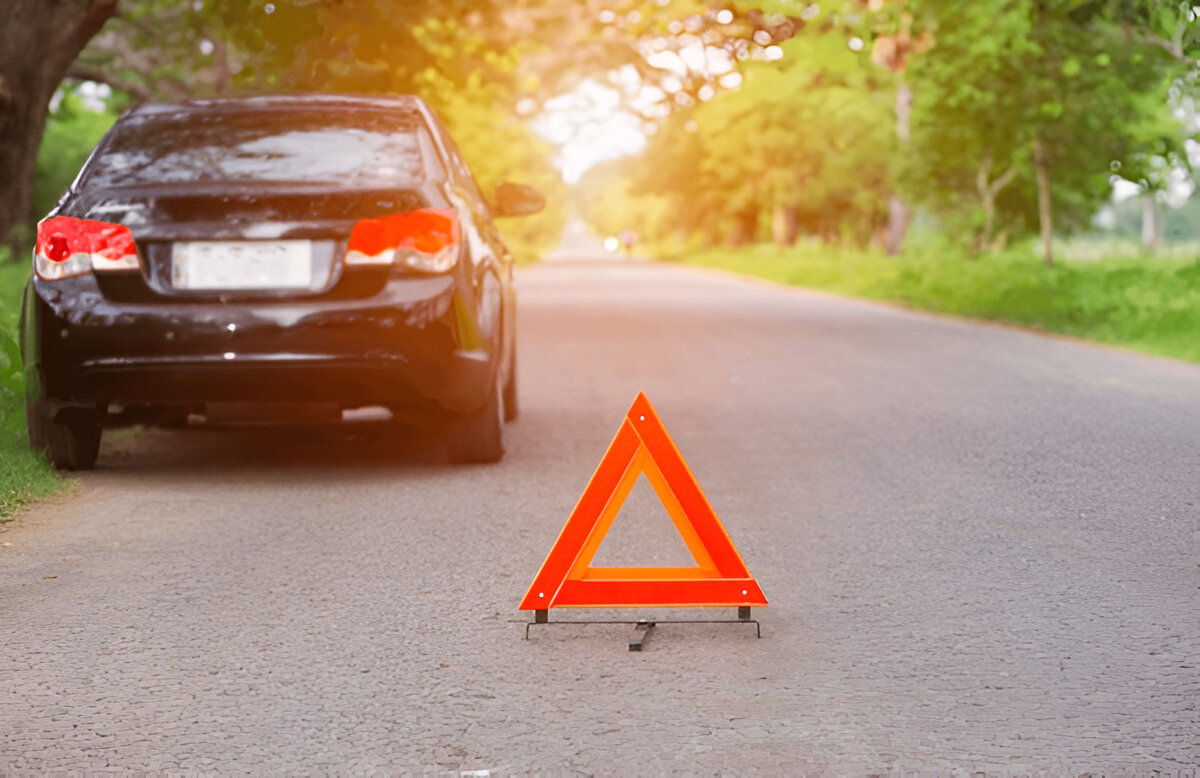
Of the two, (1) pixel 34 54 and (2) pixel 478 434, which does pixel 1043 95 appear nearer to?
(1) pixel 34 54

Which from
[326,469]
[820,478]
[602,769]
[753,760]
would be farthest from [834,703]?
[326,469]

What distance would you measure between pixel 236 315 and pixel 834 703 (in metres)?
4.02

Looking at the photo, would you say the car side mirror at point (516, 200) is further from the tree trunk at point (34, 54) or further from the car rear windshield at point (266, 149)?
the tree trunk at point (34, 54)

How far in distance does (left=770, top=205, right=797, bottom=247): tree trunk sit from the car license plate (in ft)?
189

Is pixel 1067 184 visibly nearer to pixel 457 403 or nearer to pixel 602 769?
pixel 457 403

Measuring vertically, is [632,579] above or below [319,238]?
below

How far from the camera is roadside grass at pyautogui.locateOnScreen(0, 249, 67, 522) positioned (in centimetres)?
721

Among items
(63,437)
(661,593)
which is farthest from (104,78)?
(661,593)

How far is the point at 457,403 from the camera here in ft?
25.4

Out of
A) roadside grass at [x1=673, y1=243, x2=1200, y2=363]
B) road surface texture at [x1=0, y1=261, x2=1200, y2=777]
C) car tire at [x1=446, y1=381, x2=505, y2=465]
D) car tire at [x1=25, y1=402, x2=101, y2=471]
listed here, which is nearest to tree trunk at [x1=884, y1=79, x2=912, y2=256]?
roadside grass at [x1=673, y1=243, x2=1200, y2=363]

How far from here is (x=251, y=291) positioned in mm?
7355

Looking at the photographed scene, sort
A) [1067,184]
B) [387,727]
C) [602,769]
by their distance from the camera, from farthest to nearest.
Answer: [1067,184], [387,727], [602,769]

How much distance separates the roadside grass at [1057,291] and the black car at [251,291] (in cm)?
926

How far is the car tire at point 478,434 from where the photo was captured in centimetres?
812
